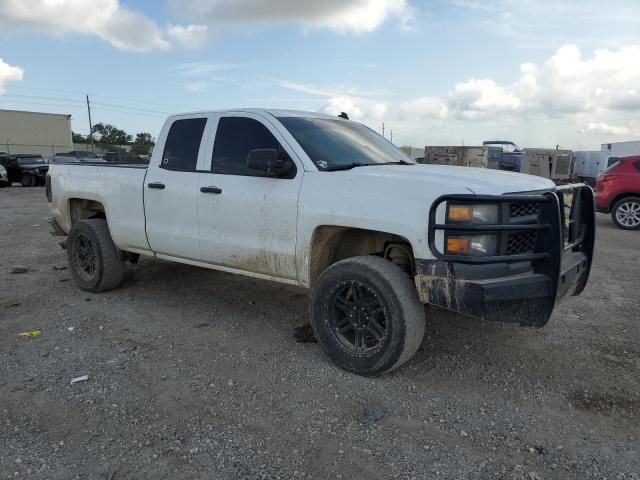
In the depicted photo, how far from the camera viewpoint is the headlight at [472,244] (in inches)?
128

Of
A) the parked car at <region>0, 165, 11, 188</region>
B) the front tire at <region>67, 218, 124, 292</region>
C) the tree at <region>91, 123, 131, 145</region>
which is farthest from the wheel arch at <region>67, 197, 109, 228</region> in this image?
the tree at <region>91, 123, 131, 145</region>

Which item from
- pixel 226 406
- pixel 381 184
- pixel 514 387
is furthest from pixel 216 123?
pixel 514 387

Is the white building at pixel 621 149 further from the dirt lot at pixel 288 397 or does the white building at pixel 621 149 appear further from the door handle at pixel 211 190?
the door handle at pixel 211 190

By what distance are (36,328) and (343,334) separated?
9.47ft

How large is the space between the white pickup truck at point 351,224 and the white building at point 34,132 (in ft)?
150

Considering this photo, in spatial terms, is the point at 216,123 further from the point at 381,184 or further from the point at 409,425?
the point at 409,425

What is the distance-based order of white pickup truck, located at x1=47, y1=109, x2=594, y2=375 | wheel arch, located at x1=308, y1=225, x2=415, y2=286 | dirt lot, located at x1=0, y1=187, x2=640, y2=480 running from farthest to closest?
wheel arch, located at x1=308, y1=225, x2=415, y2=286
white pickup truck, located at x1=47, y1=109, x2=594, y2=375
dirt lot, located at x1=0, y1=187, x2=640, y2=480

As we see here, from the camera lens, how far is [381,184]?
139 inches

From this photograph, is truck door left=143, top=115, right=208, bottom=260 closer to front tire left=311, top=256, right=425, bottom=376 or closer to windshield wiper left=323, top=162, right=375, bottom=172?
windshield wiper left=323, top=162, right=375, bottom=172

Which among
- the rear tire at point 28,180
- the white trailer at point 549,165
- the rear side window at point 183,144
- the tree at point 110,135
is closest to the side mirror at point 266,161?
the rear side window at point 183,144

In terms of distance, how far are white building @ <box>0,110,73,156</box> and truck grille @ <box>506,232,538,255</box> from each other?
48307 millimetres

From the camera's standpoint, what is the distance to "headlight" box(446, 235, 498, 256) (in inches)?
128

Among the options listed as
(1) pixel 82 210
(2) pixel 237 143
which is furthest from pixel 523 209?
(1) pixel 82 210

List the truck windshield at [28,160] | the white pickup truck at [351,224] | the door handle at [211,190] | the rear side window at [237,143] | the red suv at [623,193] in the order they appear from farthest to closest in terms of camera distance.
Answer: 1. the truck windshield at [28,160]
2. the red suv at [623,193]
3. the door handle at [211,190]
4. the rear side window at [237,143]
5. the white pickup truck at [351,224]
